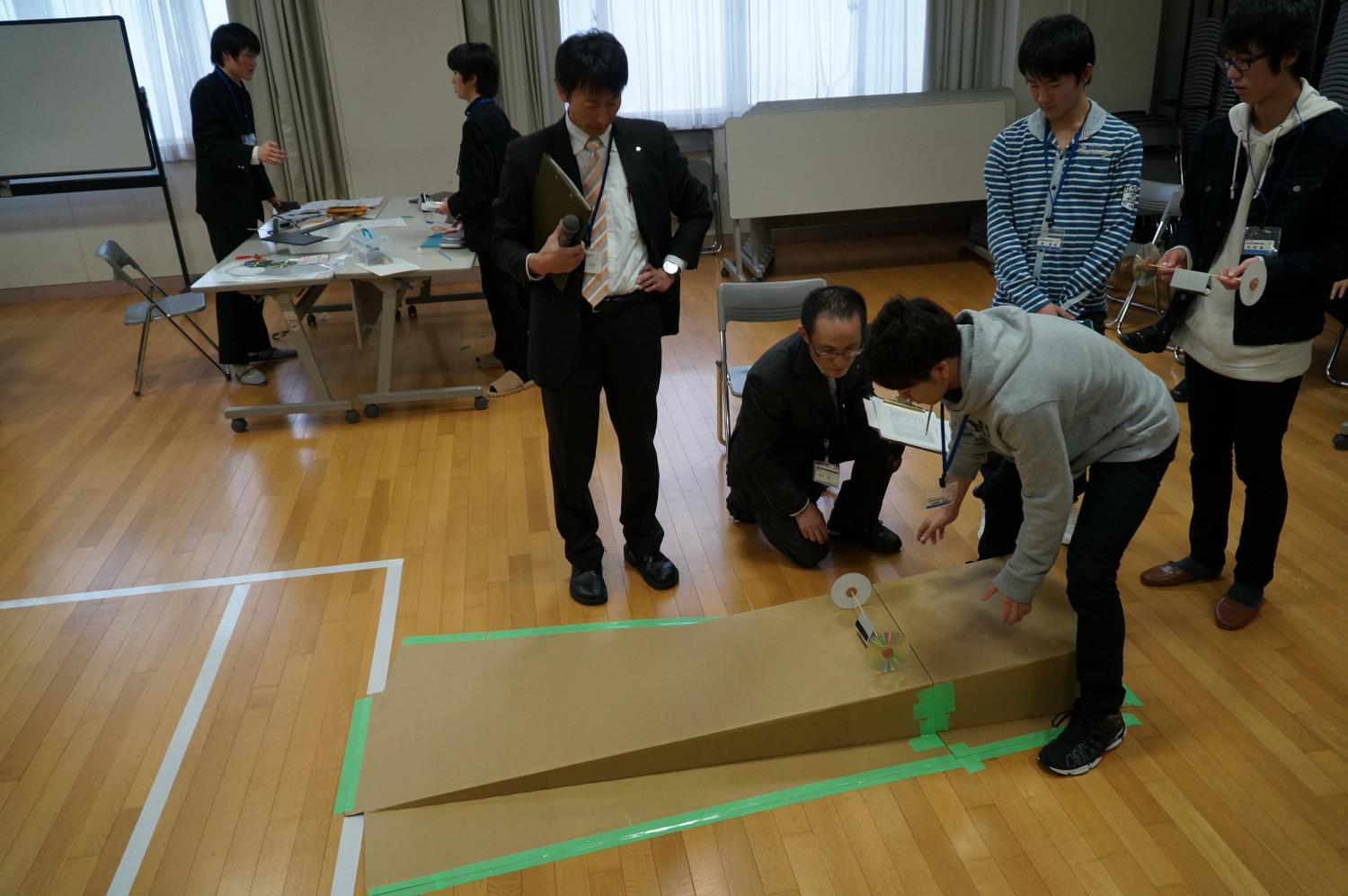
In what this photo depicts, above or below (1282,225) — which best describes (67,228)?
below

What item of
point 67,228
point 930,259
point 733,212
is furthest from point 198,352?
point 930,259

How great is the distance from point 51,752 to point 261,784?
24.5 inches

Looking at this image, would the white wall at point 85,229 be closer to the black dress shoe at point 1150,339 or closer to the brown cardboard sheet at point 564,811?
the brown cardboard sheet at point 564,811

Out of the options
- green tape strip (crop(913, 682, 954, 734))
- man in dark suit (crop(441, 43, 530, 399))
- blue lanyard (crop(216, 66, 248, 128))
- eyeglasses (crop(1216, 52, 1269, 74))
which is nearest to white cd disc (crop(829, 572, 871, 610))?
green tape strip (crop(913, 682, 954, 734))

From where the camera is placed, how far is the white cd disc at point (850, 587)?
8.00 feet

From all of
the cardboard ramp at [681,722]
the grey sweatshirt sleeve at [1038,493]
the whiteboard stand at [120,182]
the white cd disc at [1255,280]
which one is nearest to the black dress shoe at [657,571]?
the cardboard ramp at [681,722]

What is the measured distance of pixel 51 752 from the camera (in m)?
2.51

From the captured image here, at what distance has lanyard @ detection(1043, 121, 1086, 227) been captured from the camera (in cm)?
266

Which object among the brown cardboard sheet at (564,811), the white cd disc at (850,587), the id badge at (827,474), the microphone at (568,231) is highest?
the microphone at (568,231)

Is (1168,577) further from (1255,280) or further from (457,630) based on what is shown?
(457,630)

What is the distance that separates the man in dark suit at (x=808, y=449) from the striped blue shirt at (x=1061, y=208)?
533 mm

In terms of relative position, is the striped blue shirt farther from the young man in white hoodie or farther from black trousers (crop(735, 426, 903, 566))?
black trousers (crop(735, 426, 903, 566))

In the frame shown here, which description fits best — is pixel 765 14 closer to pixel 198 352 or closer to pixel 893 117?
pixel 893 117

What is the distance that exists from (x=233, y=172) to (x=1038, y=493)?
4.40 meters
